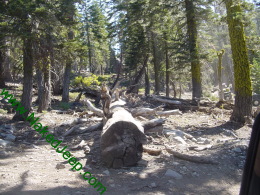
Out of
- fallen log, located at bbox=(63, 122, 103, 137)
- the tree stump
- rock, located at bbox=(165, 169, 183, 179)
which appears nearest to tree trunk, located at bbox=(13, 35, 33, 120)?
fallen log, located at bbox=(63, 122, 103, 137)

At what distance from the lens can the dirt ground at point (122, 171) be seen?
4.69 meters

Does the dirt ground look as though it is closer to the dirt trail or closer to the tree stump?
the dirt trail

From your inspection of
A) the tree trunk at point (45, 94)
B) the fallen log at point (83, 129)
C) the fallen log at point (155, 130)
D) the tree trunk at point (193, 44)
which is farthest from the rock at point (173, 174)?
the tree trunk at point (193, 44)

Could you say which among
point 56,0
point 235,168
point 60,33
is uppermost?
point 56,0

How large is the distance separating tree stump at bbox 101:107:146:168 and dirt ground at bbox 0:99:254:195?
0.61ft

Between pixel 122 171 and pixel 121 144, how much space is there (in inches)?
22.8

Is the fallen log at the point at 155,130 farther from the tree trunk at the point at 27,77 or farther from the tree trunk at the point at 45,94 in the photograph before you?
the tree trunk at the point at 45,94

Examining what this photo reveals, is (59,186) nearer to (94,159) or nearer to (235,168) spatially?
(94,159)

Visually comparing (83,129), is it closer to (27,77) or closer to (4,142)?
(4,142)

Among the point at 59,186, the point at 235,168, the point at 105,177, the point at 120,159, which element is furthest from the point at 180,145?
the point at 59,186

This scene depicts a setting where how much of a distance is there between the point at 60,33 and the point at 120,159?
22.9 feet

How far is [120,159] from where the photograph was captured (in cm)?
580

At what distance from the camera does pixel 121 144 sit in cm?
576

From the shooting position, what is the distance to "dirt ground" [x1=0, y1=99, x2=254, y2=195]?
4.69 metres
